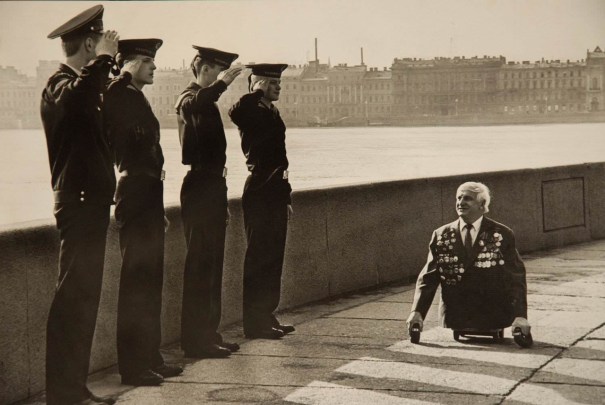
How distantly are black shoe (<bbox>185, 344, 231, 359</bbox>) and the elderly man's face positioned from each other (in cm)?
177

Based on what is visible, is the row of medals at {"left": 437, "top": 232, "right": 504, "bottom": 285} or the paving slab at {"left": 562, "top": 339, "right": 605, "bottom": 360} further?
the row of medals at {"left": 437, "top": 232, "right": 504, "bottom": 285}

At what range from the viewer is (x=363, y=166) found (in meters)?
45.3

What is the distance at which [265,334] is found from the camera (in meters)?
7.63

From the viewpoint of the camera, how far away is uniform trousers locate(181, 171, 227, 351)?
704cm

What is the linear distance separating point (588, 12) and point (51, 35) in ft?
25.0

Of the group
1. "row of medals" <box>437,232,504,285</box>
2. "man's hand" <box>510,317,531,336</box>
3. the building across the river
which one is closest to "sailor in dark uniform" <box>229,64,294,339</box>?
the building across the river

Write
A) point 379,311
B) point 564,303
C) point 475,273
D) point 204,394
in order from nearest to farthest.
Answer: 1. point 204,394
2. point 475,273
3. point 379,311
4. point 564,303

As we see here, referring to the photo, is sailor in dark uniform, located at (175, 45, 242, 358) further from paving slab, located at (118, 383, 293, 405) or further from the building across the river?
the building across the river

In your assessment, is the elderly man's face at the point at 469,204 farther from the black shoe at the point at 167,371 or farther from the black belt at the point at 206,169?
the black shoe at the point at 167,371

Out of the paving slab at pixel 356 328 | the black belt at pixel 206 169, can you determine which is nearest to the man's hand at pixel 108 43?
the black belt at pixel 206 169

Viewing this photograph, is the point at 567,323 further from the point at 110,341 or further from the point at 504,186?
the point at 504,186

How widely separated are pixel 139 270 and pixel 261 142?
166 cm

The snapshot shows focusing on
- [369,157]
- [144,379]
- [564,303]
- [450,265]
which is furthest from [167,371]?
[369,157]

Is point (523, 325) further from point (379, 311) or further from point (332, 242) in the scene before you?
point (332, 242)
